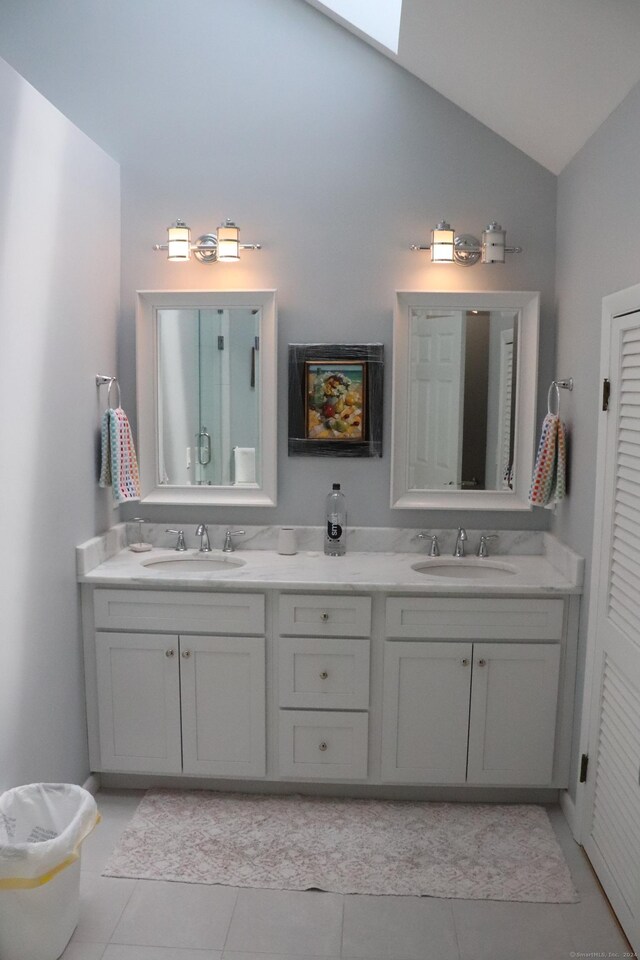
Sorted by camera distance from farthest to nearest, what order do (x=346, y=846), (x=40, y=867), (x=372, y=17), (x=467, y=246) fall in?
(x=467, y=246) < (x=372, y=17) < (x=346, y=846) < (x=40, y=867)

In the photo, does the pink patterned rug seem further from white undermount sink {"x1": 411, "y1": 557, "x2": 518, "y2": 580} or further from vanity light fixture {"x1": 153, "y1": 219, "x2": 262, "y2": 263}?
vanity light fixture {"x1": 153, "y1": 219, "x2": 262, "y2": 263}

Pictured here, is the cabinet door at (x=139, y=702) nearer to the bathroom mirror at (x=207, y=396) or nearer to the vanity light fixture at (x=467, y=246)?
the bathroom mirror at (x=207, y=396)

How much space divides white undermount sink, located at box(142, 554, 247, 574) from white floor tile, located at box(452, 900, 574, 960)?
1.42m

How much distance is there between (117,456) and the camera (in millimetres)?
3080

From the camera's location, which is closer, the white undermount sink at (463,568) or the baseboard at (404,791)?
the baseboard at (404,791)

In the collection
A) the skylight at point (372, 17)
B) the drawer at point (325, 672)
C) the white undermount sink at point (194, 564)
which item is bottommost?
the drawer at point (325, 672)

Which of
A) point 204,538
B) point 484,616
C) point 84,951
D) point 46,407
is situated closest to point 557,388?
point 484,616

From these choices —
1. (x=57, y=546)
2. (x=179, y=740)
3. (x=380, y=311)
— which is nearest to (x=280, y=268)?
(x=380, y=311)

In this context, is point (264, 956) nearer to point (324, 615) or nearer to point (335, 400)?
point (324, 615)

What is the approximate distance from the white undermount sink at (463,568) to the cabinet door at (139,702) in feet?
3.26

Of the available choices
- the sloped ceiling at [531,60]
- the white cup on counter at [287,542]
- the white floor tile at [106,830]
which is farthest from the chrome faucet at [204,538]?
the sloped ceiling at [531,60]

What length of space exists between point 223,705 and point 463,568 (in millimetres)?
1046

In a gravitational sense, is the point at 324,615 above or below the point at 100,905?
above

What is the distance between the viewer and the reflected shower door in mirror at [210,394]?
3312 millimetres
